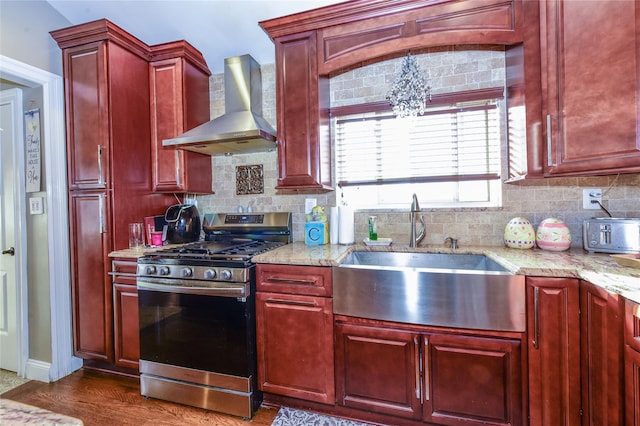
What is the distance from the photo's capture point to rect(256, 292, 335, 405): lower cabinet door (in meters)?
1.69

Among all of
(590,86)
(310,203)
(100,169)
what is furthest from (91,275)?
(590,86)

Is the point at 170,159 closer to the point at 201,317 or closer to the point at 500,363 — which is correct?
the point at 201,317

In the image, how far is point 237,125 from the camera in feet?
7.14

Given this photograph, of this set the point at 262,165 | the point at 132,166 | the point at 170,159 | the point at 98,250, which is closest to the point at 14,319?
the point at 98,250

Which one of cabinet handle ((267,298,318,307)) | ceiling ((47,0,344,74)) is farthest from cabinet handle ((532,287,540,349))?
ceiling ((47,0,344,74))

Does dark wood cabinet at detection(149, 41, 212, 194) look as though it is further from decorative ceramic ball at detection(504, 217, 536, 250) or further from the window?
decorative ceramic ball at detection(504, 217, 536, 250)

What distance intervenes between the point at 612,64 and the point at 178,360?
9.33 feet

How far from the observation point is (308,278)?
1.72 metres

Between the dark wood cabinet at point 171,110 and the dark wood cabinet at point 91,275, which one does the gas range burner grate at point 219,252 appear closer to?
the dark wood cabinet at point 91,275

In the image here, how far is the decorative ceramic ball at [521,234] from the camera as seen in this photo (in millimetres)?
1888

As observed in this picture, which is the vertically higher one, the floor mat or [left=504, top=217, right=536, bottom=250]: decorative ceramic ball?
[left=504, top=217, right=536, bottom=250]: decorative ceramic ball

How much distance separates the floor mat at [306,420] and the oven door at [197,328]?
307 mm

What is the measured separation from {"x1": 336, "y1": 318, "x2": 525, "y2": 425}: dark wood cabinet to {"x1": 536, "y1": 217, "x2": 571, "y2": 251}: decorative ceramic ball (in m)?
0.73

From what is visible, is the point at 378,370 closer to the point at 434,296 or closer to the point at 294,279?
the point at 434,296
